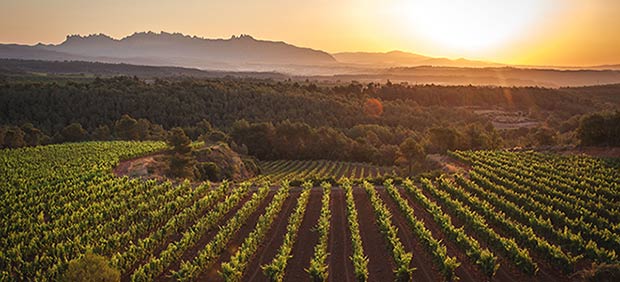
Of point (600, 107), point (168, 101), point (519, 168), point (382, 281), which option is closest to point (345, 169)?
point (519, 168)

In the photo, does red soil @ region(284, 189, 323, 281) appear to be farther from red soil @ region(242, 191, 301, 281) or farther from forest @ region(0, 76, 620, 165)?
forest @ region(0, 76, 620, 165)

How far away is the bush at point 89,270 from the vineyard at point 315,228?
1.85 metres

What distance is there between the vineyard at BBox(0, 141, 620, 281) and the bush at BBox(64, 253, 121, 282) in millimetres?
1845

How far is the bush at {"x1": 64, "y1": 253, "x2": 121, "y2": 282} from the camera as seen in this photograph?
18078 millimetres

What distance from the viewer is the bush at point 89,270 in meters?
18.1

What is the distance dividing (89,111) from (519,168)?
340 feet

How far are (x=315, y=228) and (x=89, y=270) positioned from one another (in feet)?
48.2

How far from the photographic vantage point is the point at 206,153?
68.8m

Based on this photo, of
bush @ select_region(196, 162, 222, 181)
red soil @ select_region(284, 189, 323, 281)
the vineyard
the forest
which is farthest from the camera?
the forest

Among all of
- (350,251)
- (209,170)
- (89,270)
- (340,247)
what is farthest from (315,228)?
(209,170)

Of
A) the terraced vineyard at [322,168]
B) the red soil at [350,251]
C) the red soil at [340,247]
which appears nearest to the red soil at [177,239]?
the red soil at [350,251]

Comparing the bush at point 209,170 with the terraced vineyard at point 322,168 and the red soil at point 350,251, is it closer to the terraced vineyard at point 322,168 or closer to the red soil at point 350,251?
the terraced vineyard at point 322,168

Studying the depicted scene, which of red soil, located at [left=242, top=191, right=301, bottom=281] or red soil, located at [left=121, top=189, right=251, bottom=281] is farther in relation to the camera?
red soil, located at [left=242, top=191, right=301, bottom=281]

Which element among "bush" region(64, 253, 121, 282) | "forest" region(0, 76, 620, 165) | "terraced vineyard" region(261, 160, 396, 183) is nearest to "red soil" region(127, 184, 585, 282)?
"bush" region(64, 253, 121, 282)
